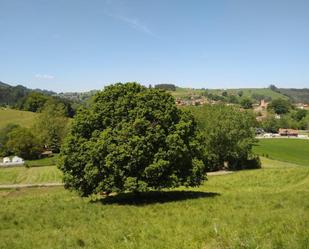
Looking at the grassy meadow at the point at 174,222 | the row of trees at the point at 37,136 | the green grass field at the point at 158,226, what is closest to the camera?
the green grass field at the point at 158,226

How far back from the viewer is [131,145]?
88.8ft

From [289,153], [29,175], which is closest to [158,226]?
[29,175]

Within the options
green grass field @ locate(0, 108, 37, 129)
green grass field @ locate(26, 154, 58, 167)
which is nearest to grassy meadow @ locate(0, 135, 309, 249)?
green grass field @ locate(26, 154, 58, 167)

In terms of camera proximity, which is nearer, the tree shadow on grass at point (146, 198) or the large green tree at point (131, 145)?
the large green tree at point (131, 145)

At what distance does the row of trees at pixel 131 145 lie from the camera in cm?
2702

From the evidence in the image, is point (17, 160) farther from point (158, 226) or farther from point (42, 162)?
point (158, 226)

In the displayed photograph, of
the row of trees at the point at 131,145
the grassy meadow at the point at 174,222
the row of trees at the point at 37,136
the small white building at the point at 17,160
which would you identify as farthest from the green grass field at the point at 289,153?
the row of trees at the point at 131,145

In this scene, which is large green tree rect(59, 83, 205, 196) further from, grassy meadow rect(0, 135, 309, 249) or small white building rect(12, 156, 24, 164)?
small white building rect(12, 156, 24, 164)

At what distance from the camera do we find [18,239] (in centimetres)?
1519

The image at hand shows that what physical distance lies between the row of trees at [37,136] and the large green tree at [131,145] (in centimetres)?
8025

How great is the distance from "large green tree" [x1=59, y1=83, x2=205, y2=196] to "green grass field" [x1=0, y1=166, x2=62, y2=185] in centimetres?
4233

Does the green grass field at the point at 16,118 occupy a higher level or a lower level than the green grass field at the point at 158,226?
lower

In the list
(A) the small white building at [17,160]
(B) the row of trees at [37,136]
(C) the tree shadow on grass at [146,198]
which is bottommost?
(A) the small white building at [17,160]

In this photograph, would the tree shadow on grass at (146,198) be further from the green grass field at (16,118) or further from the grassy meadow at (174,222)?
the green grass field at (16,118)
